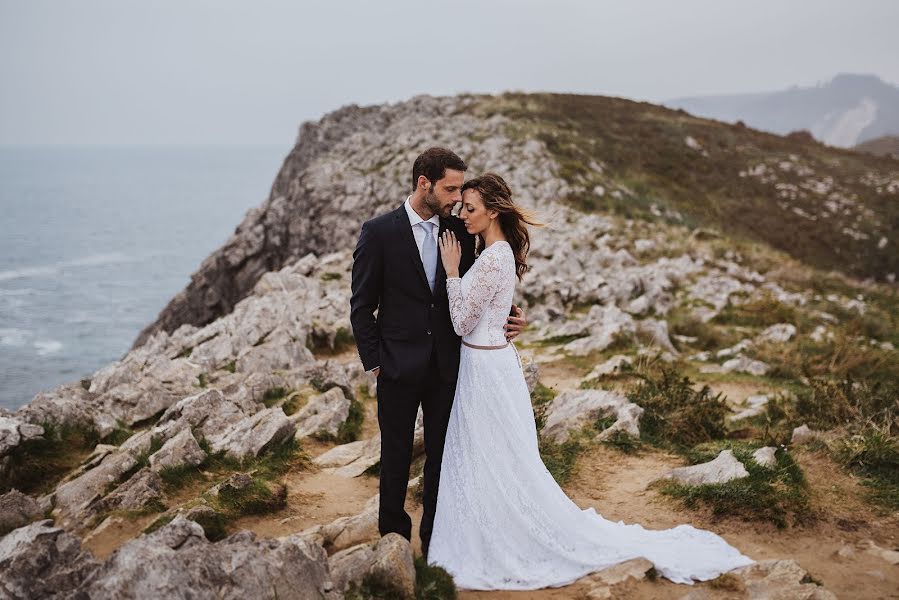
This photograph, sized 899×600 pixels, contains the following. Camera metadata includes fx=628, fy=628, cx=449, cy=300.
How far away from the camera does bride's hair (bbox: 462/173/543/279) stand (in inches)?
195

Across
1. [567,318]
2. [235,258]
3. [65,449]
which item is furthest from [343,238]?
[65,449]

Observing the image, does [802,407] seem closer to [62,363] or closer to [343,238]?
[343,238]

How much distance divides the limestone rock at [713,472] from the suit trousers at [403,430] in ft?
9.62

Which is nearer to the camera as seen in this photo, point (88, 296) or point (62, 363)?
point (62, 363)

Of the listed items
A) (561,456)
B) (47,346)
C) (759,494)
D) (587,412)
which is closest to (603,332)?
(587,412)

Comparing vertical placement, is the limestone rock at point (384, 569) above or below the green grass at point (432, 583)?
above

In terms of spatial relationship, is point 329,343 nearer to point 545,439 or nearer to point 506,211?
point 545,439

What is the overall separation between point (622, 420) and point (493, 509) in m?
3.44

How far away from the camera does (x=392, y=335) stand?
4918 millimetres

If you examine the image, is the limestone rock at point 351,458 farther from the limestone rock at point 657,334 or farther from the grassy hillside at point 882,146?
the grassy hillside at point 882,146

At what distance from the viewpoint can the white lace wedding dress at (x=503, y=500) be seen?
16.4ft

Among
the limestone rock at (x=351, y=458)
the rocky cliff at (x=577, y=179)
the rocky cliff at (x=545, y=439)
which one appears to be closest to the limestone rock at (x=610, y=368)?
the rocky cliff at (x=545, y=439)

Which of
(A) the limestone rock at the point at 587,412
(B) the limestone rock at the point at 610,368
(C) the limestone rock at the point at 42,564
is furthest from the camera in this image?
(B) the limestone rock at the point at 610,368

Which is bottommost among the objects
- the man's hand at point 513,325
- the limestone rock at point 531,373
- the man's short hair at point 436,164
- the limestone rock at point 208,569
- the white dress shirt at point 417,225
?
the limestone rock at point 531,373
